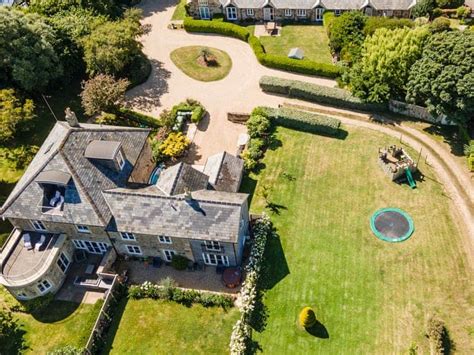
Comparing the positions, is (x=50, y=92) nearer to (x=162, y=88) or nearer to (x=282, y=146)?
(x=162, y=88)

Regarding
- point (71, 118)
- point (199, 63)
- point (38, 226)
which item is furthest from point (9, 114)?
point (199, 63)

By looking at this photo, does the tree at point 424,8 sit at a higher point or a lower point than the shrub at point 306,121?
higher

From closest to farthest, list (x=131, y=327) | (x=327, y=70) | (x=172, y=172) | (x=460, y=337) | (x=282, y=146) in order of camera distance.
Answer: (x=460, y=337), (x=131, y=327), (x=172, y=172), (x=282, y=146), (x=327, y=70)

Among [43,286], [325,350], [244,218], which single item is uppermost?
[244,218]

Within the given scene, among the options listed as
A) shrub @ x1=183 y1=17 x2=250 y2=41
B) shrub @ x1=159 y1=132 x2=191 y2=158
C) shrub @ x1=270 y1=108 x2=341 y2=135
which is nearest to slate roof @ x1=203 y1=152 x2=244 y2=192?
shrub @ x1=159 y1=132 x2=191 y2=158

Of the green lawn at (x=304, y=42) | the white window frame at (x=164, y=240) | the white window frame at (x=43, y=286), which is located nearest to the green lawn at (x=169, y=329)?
the white window frame at (x=164, y=240)

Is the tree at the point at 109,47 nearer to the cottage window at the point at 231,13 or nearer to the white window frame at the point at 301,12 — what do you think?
the cottage window at the point at 231,13

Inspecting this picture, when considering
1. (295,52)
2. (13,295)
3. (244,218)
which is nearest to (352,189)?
(244,218)
